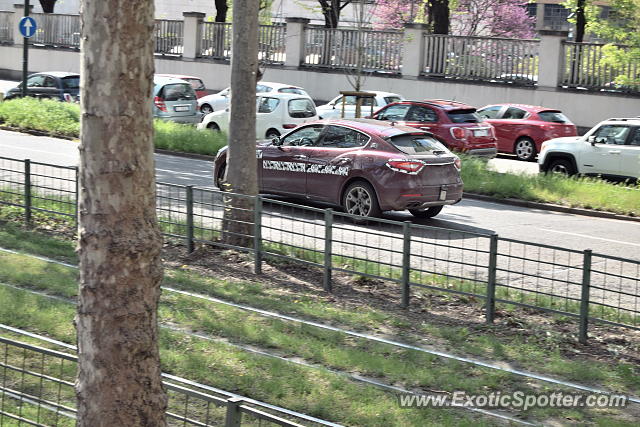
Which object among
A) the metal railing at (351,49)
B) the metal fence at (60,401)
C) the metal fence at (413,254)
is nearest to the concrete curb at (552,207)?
the metal fence at (413,254)

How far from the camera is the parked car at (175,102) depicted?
30.2 metres

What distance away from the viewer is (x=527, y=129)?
28.7m

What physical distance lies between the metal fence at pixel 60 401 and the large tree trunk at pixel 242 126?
4.88 m

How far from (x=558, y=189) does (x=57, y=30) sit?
36.8 metres

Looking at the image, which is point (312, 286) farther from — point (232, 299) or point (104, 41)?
point (104, 41)

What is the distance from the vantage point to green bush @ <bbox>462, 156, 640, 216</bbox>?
18.8m

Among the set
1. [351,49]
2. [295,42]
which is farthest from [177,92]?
[295,42]

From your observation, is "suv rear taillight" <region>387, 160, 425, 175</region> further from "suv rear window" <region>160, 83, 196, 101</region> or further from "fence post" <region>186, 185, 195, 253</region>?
"suv rear window" <region>160, 83, 196, 101</region>

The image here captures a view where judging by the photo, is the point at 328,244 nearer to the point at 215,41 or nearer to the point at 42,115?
the point at 42,115

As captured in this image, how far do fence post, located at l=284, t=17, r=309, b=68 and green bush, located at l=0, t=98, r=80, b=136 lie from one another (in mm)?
14478

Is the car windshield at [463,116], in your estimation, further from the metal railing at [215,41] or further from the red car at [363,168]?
the metal railing at [215,41]

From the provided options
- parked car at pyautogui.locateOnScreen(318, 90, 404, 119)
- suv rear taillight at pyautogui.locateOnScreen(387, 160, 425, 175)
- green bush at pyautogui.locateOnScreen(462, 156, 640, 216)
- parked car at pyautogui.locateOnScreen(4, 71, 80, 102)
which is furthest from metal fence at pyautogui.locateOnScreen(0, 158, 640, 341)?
parked car at pyautogui.locateOnScreen(4, 71, 80, 102)

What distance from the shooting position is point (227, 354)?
27.9 feet

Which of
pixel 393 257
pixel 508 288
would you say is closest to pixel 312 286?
pixel 393 257
